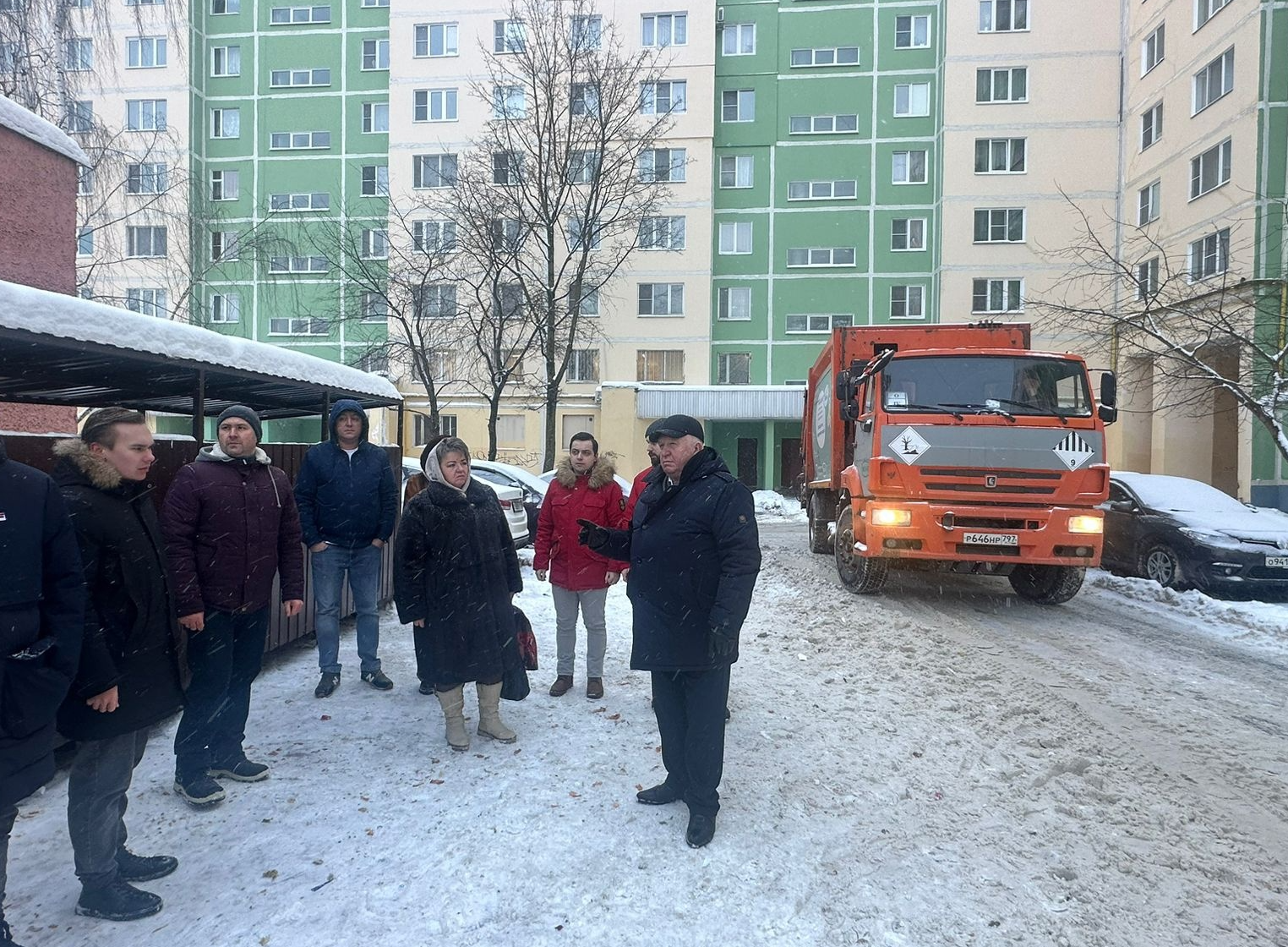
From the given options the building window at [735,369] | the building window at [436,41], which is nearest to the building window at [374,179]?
the building window at [436,41]

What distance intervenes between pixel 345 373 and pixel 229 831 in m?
4.24

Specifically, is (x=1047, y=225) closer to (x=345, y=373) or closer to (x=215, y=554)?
(x=345, y=373)

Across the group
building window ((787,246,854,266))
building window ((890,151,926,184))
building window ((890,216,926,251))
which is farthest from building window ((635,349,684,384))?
building window ((890,151,926,184))

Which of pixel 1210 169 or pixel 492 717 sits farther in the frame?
pixel 1210 169

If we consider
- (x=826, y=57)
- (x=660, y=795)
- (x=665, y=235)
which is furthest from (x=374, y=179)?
(x=660, y=795)

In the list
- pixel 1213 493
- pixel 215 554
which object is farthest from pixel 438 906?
pixel 1213 493

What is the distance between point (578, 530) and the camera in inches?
197

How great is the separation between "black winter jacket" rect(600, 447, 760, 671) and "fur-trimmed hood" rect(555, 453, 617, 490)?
5.17 ft

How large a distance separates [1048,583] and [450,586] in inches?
280

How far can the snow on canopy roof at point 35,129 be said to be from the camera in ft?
22.6

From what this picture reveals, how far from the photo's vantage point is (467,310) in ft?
67.2

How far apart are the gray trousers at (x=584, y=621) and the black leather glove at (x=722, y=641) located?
6.29ft

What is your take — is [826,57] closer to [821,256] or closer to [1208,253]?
[821,256]

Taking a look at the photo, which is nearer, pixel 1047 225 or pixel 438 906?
pixel 438 906
